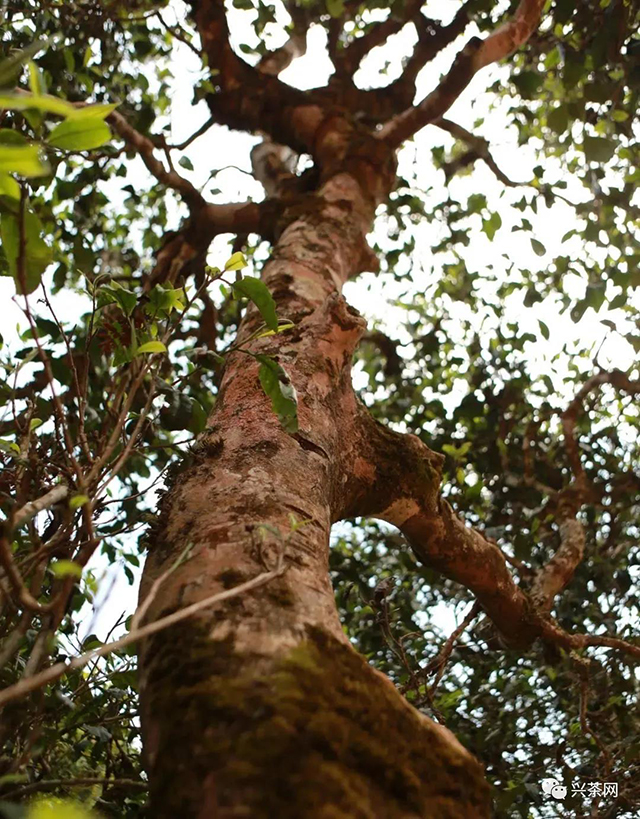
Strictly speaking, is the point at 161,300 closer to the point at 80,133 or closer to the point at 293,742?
the point at 80,133

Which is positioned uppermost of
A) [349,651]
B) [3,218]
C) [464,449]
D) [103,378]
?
[103,378]

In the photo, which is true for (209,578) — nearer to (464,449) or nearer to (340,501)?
(340,501)

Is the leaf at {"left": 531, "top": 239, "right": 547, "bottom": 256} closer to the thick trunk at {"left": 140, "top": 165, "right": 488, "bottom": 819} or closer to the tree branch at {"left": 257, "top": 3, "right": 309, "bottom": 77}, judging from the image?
the tree branch at {"left": 257, "top": 3, "right": 309, "bottom": 77}

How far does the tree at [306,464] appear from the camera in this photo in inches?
29.0

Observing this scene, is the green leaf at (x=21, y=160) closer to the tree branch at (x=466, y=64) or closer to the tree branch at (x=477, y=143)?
the tree branch at (x=466, y=64)

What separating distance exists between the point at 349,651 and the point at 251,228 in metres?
2.54

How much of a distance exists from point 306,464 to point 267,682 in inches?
23.9

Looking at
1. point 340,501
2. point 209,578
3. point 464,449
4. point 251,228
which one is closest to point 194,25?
point 251,228

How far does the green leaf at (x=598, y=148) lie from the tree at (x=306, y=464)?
0.02 m

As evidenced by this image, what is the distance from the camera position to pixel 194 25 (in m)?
3.61

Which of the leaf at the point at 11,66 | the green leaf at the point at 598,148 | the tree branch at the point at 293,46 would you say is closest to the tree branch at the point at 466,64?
the green leaf at the point at 598,148

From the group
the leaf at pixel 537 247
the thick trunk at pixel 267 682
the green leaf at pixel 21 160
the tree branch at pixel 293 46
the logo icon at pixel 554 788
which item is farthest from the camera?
the tree branch at pixel 293 46

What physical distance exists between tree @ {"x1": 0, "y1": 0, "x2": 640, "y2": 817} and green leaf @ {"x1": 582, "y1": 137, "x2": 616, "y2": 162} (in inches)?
0.6

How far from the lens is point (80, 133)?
72cm
